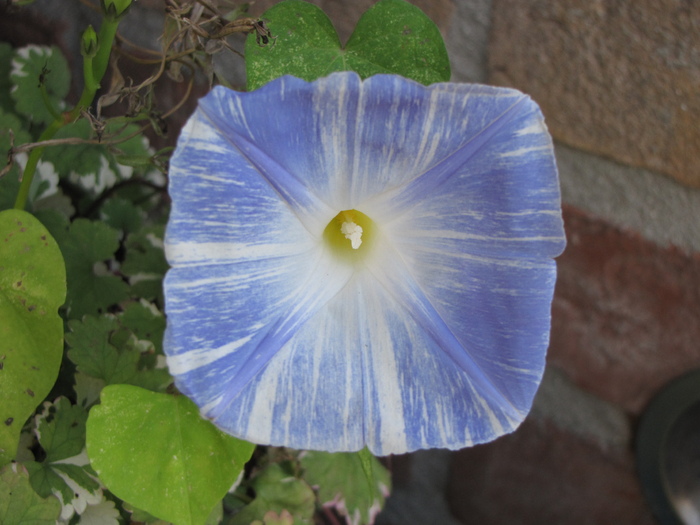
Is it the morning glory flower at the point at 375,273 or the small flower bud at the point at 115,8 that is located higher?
the small flower bud at the point at 115,8

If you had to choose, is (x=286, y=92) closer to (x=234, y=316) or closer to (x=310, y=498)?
(x=234, y=316)

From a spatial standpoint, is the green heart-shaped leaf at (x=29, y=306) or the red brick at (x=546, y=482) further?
the red brick at (x=546, y=482)

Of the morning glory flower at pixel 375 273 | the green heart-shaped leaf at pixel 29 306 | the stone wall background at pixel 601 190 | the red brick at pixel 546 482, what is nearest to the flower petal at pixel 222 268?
the morning glory flower at pixel 375 273

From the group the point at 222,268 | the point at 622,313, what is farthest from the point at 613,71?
the point at 222,268

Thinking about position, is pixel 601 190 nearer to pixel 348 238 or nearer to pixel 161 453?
pixel 348 238

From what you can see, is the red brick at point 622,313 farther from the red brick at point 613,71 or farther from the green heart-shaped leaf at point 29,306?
the green heart-shaped leaf at point 29,306

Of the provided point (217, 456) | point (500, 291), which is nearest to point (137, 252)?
point (217, 456)

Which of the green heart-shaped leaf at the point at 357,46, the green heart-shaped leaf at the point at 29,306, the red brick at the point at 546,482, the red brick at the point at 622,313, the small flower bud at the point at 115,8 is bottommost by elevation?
the red brick at the point at 546,482
